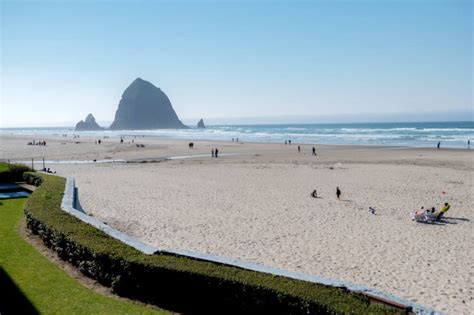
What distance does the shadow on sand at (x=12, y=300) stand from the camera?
6988 mm

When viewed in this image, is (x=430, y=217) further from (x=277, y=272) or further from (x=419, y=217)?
(x=277, y=272)

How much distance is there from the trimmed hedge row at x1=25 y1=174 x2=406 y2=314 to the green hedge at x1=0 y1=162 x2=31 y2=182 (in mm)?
12449

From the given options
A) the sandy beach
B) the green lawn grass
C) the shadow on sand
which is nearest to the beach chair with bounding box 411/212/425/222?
the sandy beach

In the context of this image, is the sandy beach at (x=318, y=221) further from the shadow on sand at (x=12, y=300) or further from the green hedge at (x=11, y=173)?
the shadow on sand at (x=12, y=300)

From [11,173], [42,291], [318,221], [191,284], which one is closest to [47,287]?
[42,291]

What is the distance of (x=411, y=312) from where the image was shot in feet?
19.8

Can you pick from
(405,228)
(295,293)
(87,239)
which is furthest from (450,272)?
(87,239)

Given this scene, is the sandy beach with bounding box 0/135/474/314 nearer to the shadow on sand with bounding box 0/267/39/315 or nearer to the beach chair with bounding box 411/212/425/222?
the beach chair with bounding box 411/212/425/222

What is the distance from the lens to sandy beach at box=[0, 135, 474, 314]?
10755 millimetres

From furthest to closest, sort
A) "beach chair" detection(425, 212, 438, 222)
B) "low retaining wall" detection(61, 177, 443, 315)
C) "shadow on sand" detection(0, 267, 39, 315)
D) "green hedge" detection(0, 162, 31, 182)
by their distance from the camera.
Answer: "green hedge" detection(0, 162, 31, 182) → "beach chair" detection(425, 212, 438, 222) → "shadow on sand" detection(0, 267, 39, 315) → "low retaining wall" detection(61, 177, 443, 315)

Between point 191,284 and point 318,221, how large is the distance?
956cm

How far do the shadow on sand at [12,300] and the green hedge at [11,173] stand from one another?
13.6 metres

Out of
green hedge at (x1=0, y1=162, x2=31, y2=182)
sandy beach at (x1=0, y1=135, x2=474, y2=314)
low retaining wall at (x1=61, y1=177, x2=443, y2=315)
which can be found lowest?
sandy beach at (x1=0, y1=135, x2=474, y2=314)

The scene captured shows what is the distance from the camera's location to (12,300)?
290 inches
